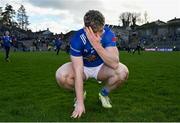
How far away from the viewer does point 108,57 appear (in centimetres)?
682

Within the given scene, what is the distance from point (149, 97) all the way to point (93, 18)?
275cm

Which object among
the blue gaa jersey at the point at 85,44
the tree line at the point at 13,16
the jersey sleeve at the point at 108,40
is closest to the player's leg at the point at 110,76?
the blue gaa jersey at the point at 85,44

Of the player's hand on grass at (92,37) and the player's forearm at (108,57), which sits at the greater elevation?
the player's hand on grass at (92,37)

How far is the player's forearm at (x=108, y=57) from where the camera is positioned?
668 cm

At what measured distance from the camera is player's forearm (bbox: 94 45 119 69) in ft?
21.9

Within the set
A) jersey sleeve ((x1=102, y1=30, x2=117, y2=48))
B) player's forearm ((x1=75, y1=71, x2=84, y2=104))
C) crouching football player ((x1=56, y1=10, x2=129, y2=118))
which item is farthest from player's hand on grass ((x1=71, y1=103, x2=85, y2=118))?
jersey sleeve ((x1=102, y1=30, x2=117, y2=48))

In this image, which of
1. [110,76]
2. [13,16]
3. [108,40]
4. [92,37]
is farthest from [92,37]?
[13,16]

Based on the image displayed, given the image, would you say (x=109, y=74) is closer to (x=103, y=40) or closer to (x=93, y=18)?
(x=103, y=40)

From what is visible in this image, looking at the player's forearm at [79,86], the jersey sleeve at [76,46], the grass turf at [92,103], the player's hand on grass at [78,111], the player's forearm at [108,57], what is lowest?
the grass turf at [92,103]

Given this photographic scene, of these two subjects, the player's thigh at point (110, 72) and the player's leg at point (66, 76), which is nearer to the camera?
the player's leg at point (66, 76)

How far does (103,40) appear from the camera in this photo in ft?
22.9

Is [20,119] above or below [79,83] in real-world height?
below

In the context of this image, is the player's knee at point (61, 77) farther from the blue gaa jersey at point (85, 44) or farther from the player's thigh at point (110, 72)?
the player's thigh at point (110, 72)

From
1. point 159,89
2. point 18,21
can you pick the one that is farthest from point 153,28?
point 159,89
